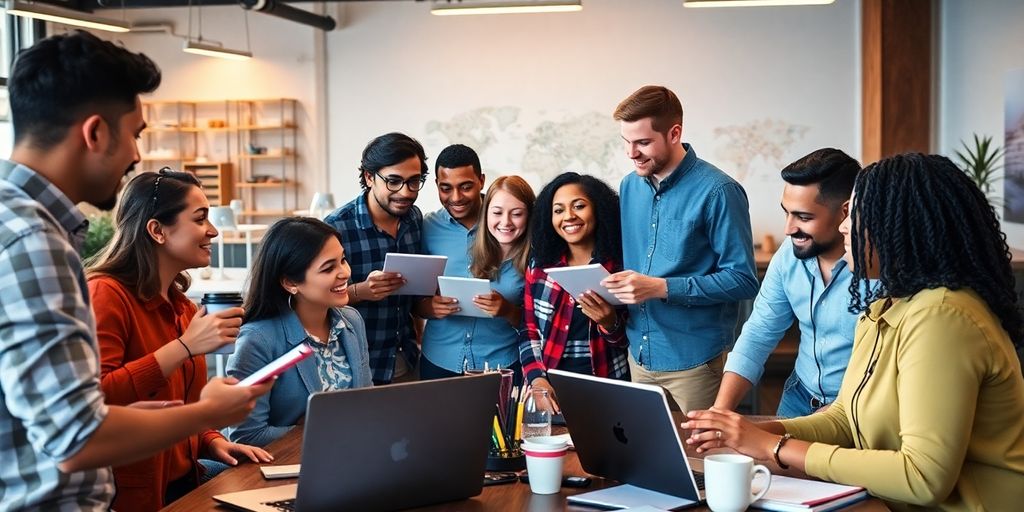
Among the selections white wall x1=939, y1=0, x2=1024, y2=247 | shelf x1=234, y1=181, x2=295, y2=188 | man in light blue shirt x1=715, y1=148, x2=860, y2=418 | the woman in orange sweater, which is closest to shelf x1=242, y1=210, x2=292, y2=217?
shelf x1=234, y1=181, x2=295, y2=188

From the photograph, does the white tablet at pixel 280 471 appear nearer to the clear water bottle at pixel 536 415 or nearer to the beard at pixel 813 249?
the clear water bottle at pixel 536 415

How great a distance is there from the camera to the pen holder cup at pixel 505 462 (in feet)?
7.01

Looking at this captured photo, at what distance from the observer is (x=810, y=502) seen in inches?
72.1

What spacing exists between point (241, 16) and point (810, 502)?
915cm

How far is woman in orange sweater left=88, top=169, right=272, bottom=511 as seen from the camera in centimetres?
216

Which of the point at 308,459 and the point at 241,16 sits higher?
the point at 241,16

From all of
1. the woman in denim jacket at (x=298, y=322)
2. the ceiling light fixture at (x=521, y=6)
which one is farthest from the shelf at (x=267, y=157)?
the woman in denim jacket at (x=298, y=322)

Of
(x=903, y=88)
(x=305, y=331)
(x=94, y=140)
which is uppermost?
(x=903, y=88)


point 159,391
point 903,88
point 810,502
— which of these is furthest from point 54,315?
point 903,88

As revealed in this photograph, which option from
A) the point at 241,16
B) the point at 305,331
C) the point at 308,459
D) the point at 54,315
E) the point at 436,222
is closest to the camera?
the point at 54,315

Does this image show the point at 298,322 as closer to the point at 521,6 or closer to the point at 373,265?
the point at 373,265

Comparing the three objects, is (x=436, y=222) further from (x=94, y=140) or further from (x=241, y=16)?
(x=241, y=16)

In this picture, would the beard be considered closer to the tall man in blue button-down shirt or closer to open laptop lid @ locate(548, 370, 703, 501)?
the tall man in blue button-down shirt

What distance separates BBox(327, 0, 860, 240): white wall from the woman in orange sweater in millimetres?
6678
